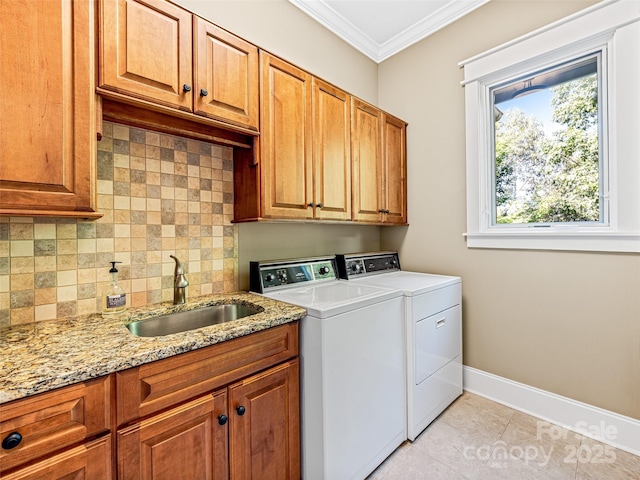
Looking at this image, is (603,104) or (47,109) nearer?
(47,109)

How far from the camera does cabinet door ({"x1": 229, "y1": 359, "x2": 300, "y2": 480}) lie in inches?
45.9

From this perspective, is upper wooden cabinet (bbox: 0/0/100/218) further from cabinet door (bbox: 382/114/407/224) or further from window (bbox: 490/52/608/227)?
window (bbox: 490/52/608/227)

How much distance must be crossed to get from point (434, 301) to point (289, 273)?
91cm

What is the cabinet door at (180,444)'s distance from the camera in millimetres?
926

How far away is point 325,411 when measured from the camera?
4.27 ft

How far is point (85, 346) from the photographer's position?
0.97m

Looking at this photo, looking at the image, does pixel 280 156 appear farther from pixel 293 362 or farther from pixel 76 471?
pixel 76 471

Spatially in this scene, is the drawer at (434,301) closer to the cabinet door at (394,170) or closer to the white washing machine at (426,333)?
the white washing machine at (426,333)

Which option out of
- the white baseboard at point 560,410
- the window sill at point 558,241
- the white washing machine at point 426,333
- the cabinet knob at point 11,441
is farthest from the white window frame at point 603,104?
the cabinet knob at point 11,441

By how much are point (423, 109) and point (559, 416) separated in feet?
7.65

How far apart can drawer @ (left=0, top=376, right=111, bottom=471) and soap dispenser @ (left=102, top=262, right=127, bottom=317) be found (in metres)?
0.60

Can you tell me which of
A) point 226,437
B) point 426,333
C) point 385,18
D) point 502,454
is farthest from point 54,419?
point 385,18

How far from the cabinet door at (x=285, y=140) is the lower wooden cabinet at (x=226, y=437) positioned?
826mm

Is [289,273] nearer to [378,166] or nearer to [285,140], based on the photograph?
[285,140]
